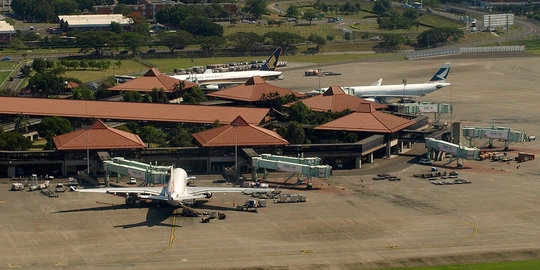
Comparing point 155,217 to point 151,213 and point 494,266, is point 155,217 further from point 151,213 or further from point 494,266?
point 494,266

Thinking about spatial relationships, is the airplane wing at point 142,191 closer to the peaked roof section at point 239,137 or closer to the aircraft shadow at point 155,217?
the aircraft shadow at point 155,217

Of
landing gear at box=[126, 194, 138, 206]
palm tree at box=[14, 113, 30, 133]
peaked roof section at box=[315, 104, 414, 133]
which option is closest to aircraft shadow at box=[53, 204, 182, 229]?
landing gear at box=[126, 194, 138, 206]

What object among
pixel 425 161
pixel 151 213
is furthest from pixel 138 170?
pixel 425 161

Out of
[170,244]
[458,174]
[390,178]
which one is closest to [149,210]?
[170,244]

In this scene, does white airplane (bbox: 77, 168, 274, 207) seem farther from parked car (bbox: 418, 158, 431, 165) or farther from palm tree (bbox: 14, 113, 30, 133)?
palm tree (bbox: 14, 113, 30, 133)

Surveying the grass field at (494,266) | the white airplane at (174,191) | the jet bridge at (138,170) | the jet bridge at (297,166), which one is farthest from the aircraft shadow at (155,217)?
the grass field at (494,266)

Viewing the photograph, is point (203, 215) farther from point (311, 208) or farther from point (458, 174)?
point (458, 174)

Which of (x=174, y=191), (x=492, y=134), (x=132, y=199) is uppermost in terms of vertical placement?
(x=492, y=134)
